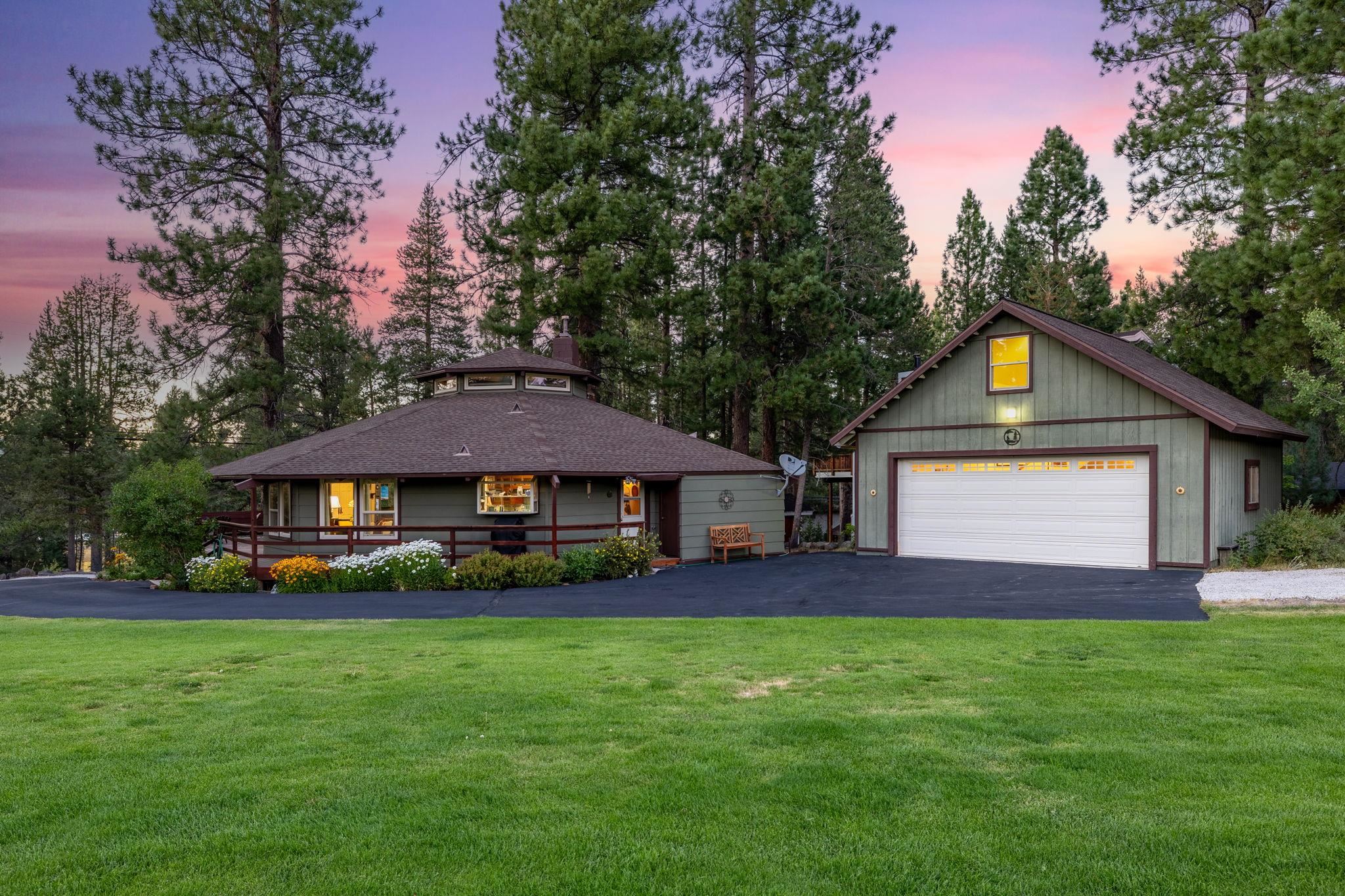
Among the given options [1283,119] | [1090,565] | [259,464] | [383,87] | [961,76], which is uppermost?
[383,87]

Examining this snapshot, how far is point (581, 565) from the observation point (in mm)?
18422

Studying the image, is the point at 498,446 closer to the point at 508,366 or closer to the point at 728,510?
the point at 508,366

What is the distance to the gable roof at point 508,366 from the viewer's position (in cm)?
2514

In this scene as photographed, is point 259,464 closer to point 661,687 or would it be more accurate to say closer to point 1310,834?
point 661,687

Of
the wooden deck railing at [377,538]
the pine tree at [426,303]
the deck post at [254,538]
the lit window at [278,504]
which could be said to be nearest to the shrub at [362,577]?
the wooden deck railing at [377,538]

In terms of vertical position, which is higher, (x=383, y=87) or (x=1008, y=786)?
(x=383, y=87)

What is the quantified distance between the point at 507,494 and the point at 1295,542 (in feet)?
53.0

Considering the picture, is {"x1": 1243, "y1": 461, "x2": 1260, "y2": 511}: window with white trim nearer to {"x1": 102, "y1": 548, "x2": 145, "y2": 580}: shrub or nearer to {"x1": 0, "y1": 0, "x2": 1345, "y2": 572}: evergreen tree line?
{"x1": 0, "y1": 0, "x2": 1345, "y2": 572}: evergreen tree line

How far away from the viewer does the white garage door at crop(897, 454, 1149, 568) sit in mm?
18531

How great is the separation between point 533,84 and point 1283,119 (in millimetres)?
20197

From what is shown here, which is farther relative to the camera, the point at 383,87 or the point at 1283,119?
the point at 383,87

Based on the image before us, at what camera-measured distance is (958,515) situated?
21.0 m

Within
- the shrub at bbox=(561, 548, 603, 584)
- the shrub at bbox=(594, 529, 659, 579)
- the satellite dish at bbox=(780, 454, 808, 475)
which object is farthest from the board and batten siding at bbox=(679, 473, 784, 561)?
the shrub at bbox=(561, 548, 603, 584)

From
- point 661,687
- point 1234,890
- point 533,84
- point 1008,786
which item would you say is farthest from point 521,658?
point 533,84
